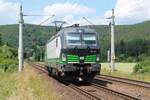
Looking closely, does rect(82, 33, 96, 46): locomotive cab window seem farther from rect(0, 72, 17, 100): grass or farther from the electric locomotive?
rect(0, 72, 17, 100): grass

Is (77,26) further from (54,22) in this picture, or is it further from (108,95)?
(54,22)

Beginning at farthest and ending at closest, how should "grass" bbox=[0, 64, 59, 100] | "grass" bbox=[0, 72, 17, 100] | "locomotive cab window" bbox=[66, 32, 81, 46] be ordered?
"locomotive cab window" bbox=[66, 32, 81, 46]
"grass" bbox=[0, 72, 17, 100]
"grass" bbox=[0, 64, 59, 100]

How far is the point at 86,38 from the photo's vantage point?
88.2ft

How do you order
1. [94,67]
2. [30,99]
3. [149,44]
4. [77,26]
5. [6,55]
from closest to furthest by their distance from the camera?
[30,99] < [94,67] < [77,26] < [6,55] < [149,44]

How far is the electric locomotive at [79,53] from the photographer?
25.9m

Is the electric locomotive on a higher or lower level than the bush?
higher

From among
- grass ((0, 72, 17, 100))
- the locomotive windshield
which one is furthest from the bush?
the locomotive windshield

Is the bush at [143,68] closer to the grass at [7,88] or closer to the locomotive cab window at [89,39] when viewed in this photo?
the grass at [7,88]

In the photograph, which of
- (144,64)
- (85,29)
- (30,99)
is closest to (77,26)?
(85,29)

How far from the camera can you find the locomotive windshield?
26562 millimetres

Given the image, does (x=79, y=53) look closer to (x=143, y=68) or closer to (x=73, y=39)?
(x=73, y=39)

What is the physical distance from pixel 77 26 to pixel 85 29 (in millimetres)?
1082

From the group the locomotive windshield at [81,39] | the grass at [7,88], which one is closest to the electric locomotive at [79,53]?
the locomotive windshield at [81,39]

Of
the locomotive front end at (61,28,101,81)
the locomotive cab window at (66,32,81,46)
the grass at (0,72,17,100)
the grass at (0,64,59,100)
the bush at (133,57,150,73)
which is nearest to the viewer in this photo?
the grass at (0,64,59,100)
